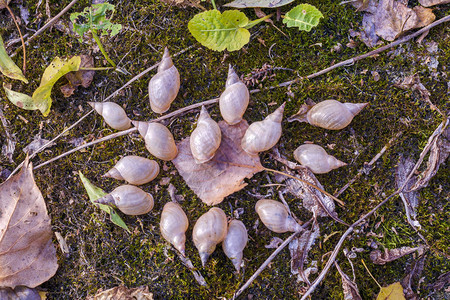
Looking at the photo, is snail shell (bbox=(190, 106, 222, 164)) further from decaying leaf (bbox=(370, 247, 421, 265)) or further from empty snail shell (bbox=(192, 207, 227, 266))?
decaying leaf (bbox=(370, 247, 421, 265))

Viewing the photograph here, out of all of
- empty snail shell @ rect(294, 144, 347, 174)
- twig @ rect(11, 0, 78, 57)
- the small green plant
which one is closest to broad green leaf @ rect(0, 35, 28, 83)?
twig @ rect(11, 0, 78, 57)

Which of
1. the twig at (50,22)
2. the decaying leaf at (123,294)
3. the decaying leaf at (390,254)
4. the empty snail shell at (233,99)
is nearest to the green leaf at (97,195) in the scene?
the decaying leaf at (123,294)

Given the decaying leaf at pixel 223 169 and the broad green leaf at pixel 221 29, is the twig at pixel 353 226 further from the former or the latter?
the broad green leaf at pixel 221 29

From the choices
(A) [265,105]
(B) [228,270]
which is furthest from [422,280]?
(A) [265,105]

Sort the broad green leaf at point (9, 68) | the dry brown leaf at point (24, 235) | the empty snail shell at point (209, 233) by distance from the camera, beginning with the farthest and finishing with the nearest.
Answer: the broad green leaf at point (9, 68), the dry brown leaf at point (24, 235), the empty snail shell at point (209, 233)

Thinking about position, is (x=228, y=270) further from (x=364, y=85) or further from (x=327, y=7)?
(x=327, y=7)

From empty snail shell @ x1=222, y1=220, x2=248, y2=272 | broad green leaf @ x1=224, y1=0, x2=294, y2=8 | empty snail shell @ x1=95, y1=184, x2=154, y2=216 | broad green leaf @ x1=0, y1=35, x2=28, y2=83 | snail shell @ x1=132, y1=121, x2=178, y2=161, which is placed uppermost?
broad green leaf @ x1=224, y1=0, x2=294, y2=8
